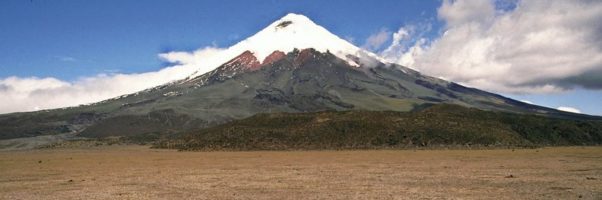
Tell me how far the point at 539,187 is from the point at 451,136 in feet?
221

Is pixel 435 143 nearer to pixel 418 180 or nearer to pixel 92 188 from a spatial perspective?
pixel 418 180

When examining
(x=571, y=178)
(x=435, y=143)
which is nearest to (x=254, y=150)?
(x=435, y=143)

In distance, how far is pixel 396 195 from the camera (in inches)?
1115

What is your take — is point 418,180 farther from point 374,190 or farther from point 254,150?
point 254,150

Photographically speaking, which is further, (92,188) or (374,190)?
(92,188)

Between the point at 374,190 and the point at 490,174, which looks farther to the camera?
the point at 490,174

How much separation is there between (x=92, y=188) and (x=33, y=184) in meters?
6.59

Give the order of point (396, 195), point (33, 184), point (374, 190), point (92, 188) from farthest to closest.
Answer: point (33, 184), point (92, 188), point (374, 190), point (396, 195)

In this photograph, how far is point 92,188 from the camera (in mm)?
34906

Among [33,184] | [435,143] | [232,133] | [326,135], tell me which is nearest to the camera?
[33,184]

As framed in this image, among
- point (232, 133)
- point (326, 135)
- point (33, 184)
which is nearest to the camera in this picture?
point (33, 184)

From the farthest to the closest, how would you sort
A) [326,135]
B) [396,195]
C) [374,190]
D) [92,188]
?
[326,135]
[92,188]
[374,190]
[396,195]

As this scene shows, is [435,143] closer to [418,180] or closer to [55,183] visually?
[418,180]

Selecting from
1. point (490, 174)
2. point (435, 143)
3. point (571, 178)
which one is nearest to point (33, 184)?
point (490, 174)
